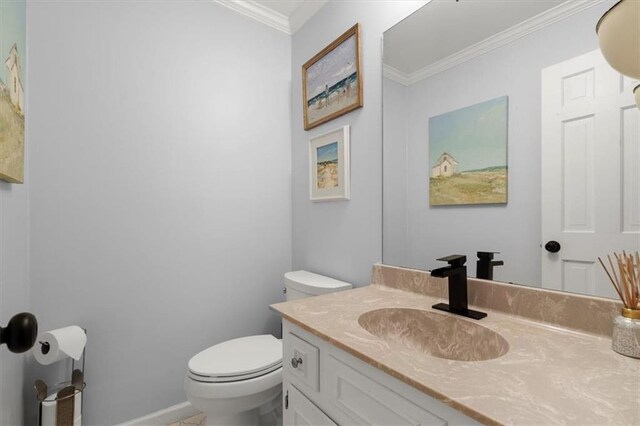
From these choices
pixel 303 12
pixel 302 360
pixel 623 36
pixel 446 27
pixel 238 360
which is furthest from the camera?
pixel 303 12

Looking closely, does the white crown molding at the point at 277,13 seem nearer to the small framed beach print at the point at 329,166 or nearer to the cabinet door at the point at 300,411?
the small framed beach print at the point at 329,166

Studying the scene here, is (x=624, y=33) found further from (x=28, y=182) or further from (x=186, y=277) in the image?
(x=28, y=182)

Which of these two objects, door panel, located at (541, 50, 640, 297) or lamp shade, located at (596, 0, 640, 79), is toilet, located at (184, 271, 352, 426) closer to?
door panel, located at (541, 50, 640, 297)

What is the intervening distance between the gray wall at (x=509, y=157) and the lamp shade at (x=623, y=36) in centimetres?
23

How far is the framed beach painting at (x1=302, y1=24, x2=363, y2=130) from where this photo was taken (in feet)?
4.88

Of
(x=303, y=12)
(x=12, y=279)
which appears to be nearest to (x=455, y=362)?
(x=12, y=279)

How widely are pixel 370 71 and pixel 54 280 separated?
178 cm

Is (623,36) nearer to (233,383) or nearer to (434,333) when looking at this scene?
(434,333)

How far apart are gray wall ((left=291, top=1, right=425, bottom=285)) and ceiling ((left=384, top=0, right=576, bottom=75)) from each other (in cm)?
7

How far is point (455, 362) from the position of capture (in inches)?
24.6

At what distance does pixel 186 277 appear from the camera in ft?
5.37

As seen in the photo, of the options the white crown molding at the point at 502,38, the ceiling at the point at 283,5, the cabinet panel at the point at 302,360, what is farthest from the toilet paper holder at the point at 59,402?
the ceiling at the point at 283,5

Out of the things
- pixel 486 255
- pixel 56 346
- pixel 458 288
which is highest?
pixel 486 255

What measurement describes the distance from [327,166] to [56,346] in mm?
1486
